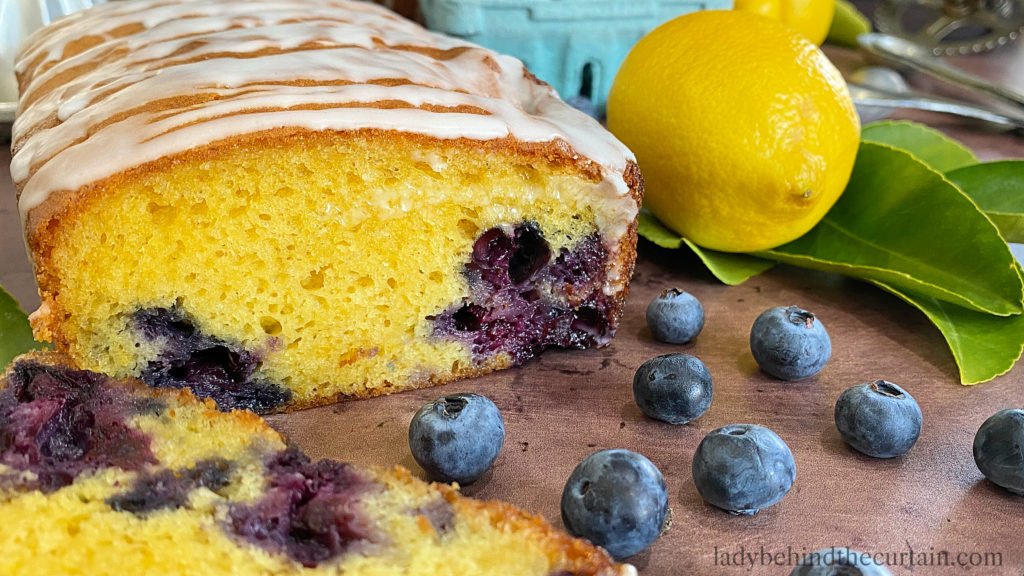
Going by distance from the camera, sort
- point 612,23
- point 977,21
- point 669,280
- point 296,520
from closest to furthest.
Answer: point 296,520 < point 669,280 < point 612,23 < point 977,21

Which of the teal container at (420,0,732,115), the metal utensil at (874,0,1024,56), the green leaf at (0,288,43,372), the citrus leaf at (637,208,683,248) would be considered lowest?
the metal utensil at (874,0,1024,56)

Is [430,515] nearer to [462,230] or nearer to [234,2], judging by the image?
[462,230]

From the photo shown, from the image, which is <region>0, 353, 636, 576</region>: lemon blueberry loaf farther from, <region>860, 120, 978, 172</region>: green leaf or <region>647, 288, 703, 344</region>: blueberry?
<region>860, 120, 978, 172</region>: green leaf

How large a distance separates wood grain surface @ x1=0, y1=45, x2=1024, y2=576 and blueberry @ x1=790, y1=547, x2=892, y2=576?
12 cm

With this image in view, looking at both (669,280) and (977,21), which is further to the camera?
(977,21)

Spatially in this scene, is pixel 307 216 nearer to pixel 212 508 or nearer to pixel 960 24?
pixel 212 508

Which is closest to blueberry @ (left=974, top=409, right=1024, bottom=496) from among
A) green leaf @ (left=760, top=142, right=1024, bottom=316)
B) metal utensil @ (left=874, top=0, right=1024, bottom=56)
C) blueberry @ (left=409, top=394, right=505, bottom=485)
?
green leaf @ (left=760, top=142, right=1024, bottom=316)

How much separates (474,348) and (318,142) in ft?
2.16

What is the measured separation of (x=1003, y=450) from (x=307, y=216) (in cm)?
155

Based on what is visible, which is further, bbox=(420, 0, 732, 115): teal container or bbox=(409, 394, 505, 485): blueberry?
bbox=(420, 0, 732, 115): teal container

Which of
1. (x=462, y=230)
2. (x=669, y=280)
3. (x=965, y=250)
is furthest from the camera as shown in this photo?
(x=669, y=280)

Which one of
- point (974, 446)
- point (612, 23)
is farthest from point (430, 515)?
point (612, 23)

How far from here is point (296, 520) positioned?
150 centimetres

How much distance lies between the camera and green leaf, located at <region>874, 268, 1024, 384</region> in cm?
219
